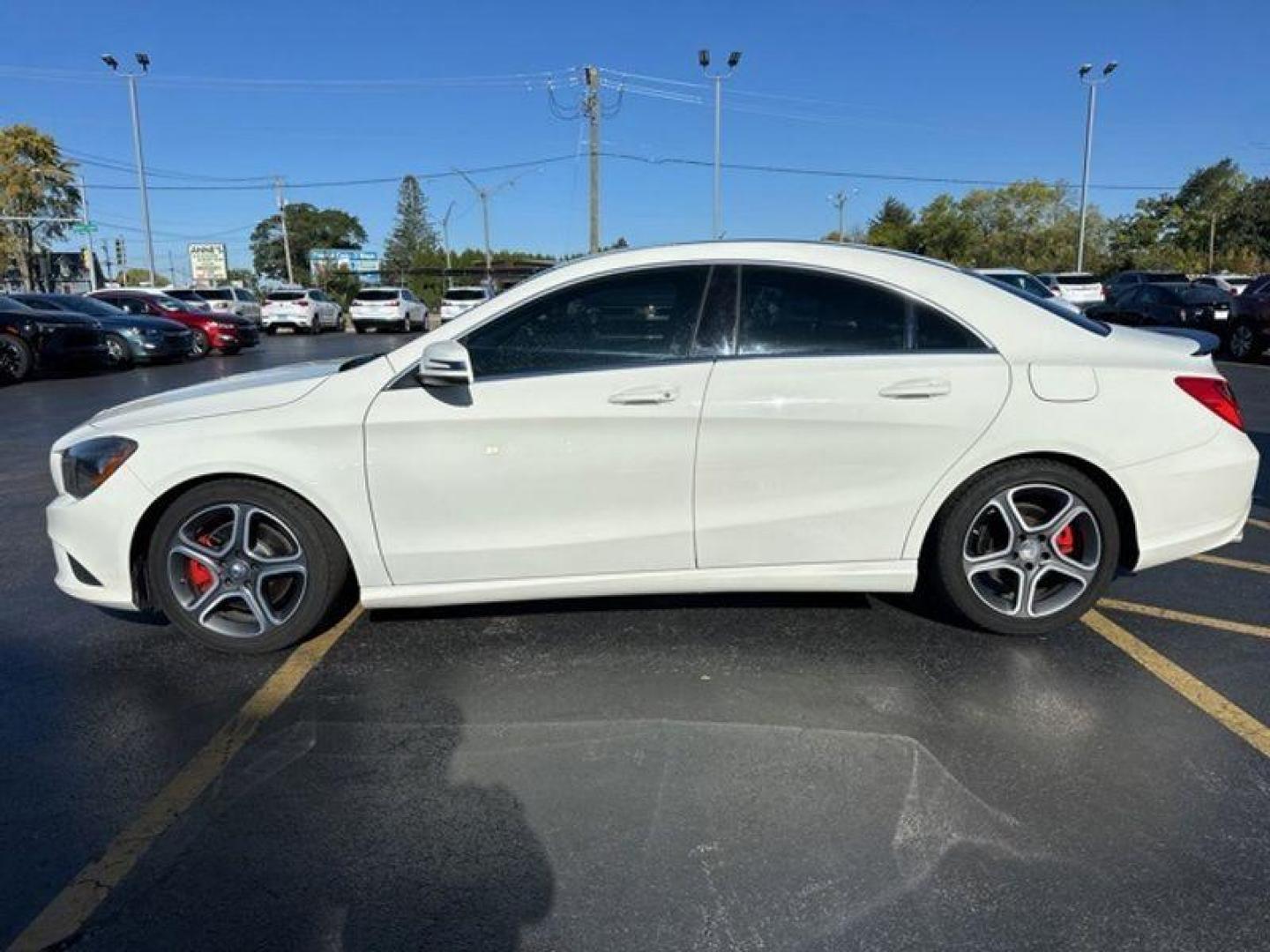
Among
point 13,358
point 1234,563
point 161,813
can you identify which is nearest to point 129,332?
point 13,358

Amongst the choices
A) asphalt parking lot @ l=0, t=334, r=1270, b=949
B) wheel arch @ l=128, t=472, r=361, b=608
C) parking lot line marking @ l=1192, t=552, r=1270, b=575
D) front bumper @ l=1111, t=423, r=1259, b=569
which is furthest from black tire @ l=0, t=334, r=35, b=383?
parking lot line marking @ l=1192, t=552, r=1270, b=575

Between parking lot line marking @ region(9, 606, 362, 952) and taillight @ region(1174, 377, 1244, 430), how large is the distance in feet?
12.4

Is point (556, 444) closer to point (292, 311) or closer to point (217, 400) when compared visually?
point (217, 400)

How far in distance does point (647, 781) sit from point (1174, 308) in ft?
63.7

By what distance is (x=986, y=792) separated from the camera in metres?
2.73

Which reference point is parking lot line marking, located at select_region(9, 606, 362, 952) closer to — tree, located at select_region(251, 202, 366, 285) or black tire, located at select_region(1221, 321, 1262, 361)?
black tire, located at select_region(1221, 321, 1262, 361)

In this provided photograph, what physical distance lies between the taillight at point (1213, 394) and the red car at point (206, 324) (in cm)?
2012

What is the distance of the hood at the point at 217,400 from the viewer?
11.7 feet

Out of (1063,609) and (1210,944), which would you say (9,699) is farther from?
(1063,609)

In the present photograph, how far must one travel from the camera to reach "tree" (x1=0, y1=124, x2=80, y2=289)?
51.3 m

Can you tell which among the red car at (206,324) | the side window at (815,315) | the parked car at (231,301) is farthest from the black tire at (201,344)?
the side window at (815,315)

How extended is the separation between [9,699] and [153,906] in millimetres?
1624

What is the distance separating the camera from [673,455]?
Answer: 3.48 metres

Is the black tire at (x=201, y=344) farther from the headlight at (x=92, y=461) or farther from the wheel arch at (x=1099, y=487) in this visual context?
the wheel arch at (x=1099, y=487)
